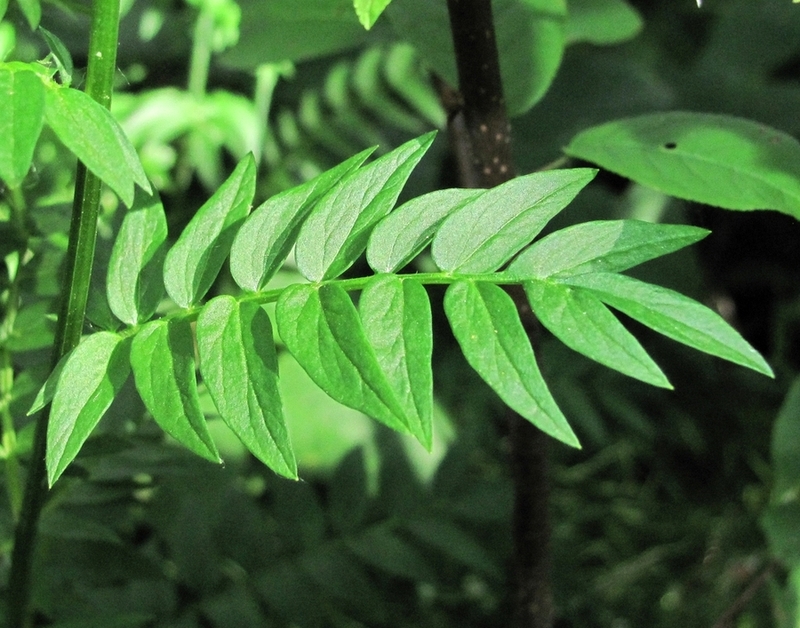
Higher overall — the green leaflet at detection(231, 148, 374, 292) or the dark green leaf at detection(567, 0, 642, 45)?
the dark green leaf at detection(567, 0, 642, 45)

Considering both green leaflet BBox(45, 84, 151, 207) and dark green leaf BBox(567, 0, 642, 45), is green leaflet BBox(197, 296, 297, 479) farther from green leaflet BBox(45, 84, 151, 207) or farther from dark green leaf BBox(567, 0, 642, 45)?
dark green leaf BBox(567, 0, 642, 45)

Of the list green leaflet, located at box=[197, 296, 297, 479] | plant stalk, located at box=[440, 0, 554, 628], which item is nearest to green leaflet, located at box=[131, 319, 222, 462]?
green leaflet, located at box=[197, 296, 297, 479]

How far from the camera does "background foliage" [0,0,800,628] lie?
728 millimetres

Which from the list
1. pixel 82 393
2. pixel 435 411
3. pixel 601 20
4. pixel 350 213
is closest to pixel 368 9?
pixel 350 213

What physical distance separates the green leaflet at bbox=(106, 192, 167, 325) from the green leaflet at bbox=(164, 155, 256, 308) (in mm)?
19

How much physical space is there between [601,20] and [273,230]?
0.55 m

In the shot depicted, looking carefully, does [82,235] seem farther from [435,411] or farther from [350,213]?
[435,411]

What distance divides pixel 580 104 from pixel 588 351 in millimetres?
1187

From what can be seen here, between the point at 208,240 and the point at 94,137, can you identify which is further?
the point at 208,240

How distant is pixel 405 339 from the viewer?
43 cm

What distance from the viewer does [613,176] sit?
1.63 metres

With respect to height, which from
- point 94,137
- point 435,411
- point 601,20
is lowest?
point 435,411

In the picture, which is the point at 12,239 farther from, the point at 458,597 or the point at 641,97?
the point at 641,97

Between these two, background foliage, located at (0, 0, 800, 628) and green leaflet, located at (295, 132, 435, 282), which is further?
background foliage, located at (0, 0, 800, 628)
